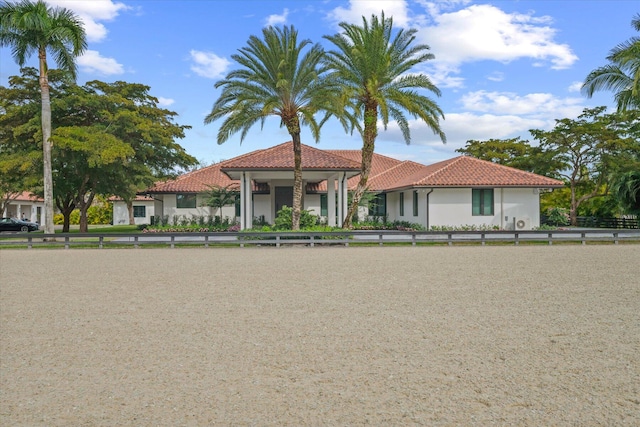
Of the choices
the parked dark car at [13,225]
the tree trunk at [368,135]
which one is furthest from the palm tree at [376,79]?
the parked dark car at [13,225]

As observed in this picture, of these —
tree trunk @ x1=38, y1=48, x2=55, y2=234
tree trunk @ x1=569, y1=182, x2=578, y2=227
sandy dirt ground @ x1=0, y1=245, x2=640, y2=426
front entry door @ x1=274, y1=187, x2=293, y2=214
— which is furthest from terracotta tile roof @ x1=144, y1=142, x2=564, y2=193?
sandy dirt ground @ x1=0, y1=245, x2=640, y2=426

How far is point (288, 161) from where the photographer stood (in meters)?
28.7

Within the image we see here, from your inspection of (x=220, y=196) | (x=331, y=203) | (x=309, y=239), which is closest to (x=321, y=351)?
(x=309, y=239)

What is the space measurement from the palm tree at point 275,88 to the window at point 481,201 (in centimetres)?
1182

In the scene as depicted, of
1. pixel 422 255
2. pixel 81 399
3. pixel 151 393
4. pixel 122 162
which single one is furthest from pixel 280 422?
pixel 122 162

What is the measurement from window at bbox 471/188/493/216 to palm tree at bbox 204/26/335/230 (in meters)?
11.8

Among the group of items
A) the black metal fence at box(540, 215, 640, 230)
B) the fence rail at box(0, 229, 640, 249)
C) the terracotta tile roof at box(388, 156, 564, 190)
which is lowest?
the fence rail at box(0, 229, 640, 249)

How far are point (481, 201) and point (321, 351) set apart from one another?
27189 millimetres

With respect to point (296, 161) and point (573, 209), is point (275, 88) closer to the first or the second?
point (296, 161)

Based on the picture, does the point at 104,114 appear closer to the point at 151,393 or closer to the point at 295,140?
the point at 295,140

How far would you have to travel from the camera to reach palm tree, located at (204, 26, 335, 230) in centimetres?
2395

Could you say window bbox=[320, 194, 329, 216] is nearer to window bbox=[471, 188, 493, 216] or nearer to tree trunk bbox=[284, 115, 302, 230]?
window bbox=[471, 188, 493, 216]

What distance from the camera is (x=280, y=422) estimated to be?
4.03 metres

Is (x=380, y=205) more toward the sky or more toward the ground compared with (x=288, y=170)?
more toward the ground
